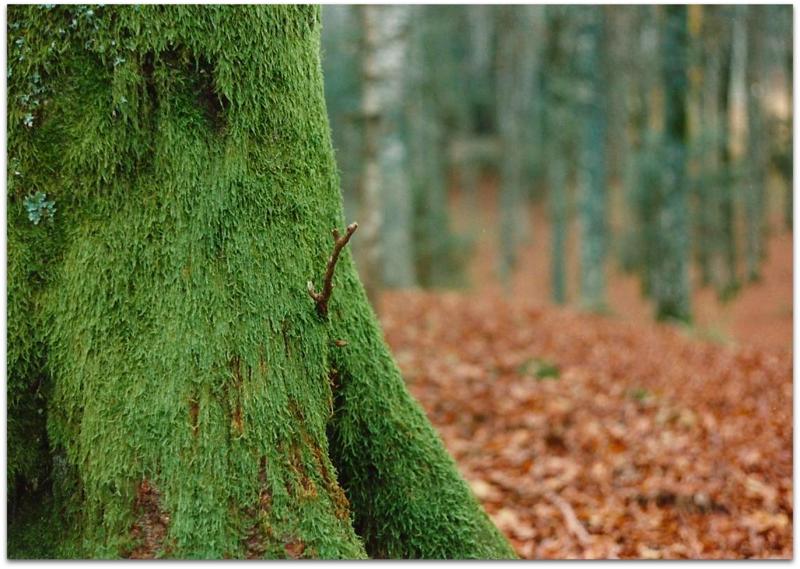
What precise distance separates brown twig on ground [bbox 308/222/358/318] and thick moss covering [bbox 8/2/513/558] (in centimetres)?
4

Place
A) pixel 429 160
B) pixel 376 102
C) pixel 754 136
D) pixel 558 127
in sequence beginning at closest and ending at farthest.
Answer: pixel 376 102, pixel 754 136, pixel 558 127, pixel 429 160

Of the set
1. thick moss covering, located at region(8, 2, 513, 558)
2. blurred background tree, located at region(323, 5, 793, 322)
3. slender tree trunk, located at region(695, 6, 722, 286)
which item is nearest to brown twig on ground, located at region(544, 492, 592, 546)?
thick moss covering, located at region(8, 2, 513, 558)

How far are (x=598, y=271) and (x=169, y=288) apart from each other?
35.8ft

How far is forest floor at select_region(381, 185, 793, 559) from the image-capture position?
3871mm

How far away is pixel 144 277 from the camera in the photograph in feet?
7.82

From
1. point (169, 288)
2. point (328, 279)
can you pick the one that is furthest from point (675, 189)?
point (169, 288)

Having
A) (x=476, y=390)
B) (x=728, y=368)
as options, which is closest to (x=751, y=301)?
(x=728, y=368)

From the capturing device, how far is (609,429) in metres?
5.19

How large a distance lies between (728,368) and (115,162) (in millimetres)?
5748

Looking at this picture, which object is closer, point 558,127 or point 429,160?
point 558,127

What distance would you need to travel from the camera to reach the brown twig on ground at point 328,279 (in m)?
2.28

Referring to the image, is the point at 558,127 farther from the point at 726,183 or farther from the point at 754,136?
the point at 754,136

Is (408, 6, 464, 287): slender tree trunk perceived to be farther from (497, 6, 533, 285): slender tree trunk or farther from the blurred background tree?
(497, 6, 533, 285): slender tree trunk

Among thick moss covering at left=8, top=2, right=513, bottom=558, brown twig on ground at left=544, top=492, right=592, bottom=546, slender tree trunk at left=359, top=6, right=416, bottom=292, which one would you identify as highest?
slender tree trunk at left=359, top=6, right=416, bottom=292
